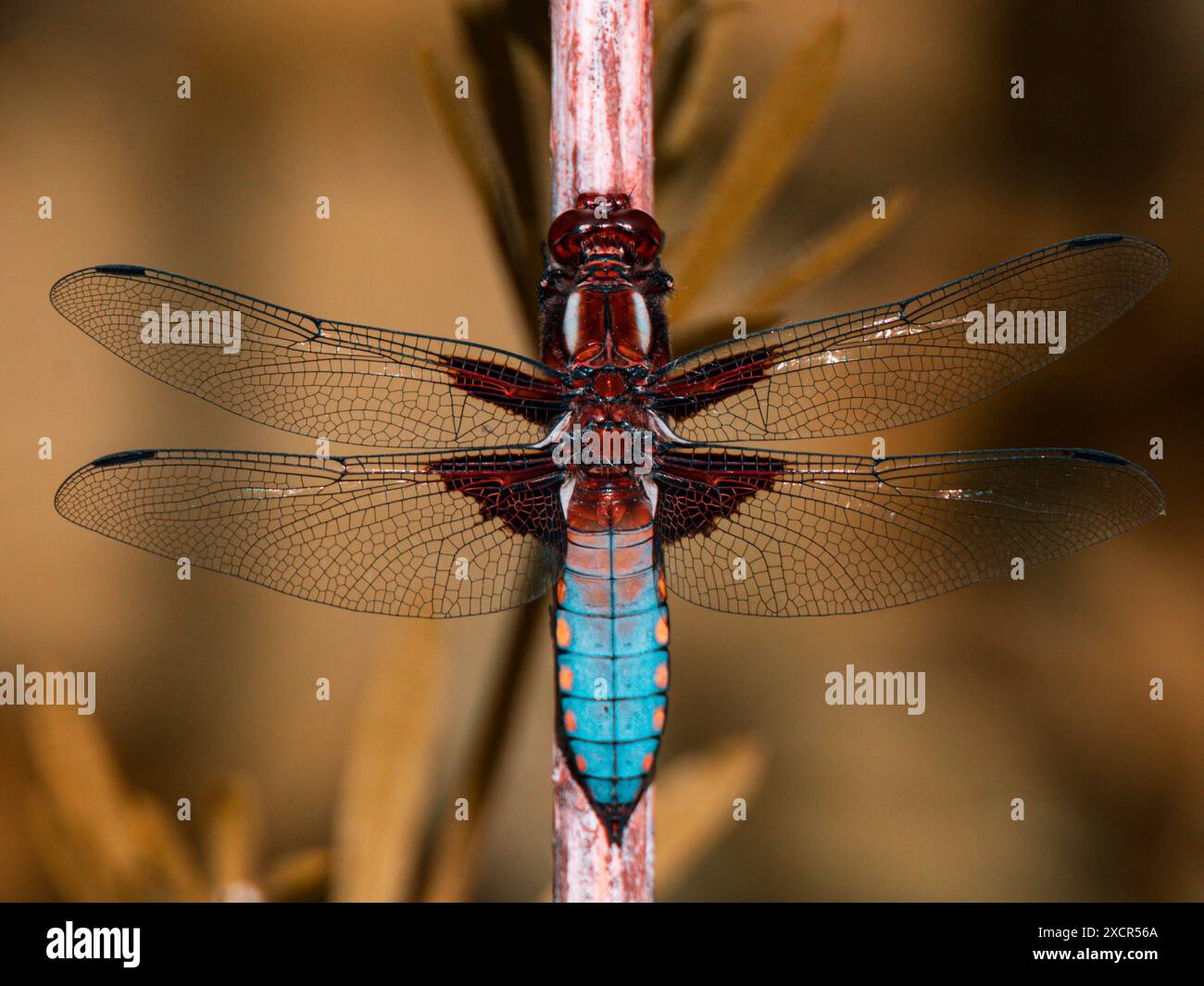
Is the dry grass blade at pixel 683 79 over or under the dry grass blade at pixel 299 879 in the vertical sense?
over

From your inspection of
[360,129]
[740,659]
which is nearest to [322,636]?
[740,659]

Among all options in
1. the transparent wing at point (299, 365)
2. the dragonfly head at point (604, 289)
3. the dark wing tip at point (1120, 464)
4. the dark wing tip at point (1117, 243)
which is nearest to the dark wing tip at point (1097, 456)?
the dark wing tip at point (1120, 464)

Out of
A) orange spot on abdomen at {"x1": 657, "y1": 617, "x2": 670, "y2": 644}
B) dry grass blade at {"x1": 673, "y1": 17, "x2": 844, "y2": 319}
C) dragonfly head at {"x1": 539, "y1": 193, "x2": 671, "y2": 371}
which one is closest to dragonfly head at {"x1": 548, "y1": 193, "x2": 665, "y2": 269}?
dragonfly head at {"x1": 539, "y1": 193, "x2": 671, "y2": 371}

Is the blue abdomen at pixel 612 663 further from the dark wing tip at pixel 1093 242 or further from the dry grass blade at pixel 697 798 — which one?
the dark wing tip at pixel 1093 242

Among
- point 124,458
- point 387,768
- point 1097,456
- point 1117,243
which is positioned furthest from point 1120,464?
point 124,458

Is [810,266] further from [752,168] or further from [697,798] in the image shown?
[697,798]

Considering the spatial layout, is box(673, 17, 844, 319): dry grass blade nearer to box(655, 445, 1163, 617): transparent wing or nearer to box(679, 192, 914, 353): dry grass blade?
box(679, 192, 914, 353): dry grass blade
